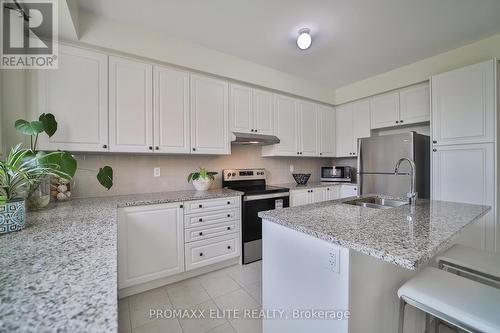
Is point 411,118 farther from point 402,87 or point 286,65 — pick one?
point 286,65

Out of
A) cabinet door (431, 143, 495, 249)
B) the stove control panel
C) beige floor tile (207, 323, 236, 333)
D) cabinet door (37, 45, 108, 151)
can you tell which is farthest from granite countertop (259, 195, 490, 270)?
cabinet door (37, 45, 108, 151)

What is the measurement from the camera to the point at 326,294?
38.9 inches

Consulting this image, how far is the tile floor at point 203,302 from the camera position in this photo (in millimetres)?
1562

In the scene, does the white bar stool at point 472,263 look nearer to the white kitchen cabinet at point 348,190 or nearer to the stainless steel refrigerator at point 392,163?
the stainless steel refrigerator at point 392,163

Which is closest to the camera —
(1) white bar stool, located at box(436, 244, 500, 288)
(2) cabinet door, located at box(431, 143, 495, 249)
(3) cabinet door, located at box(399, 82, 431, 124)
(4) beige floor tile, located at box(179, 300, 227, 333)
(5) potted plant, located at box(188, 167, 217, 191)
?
(1) white bar stool, located at box(436, 244, 500, 288)

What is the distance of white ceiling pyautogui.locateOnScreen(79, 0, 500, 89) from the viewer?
178 centimetres

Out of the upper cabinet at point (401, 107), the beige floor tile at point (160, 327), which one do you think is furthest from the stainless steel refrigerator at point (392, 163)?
the beige floor tile at point (160, 327)

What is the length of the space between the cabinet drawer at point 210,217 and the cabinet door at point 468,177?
2357 mm

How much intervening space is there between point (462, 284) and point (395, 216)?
395 millimetres

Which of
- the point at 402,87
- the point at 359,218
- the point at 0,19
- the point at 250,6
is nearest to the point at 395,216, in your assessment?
the point at 359,218

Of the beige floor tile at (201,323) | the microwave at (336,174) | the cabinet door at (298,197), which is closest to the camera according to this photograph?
the beige floor tile at (201,323)

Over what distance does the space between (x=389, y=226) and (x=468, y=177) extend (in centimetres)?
205

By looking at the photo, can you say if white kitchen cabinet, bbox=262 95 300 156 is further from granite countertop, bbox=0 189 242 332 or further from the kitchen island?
granite countertop, bbox=0 189 242 332

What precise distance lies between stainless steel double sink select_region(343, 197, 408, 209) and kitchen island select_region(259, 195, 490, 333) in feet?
1.16
